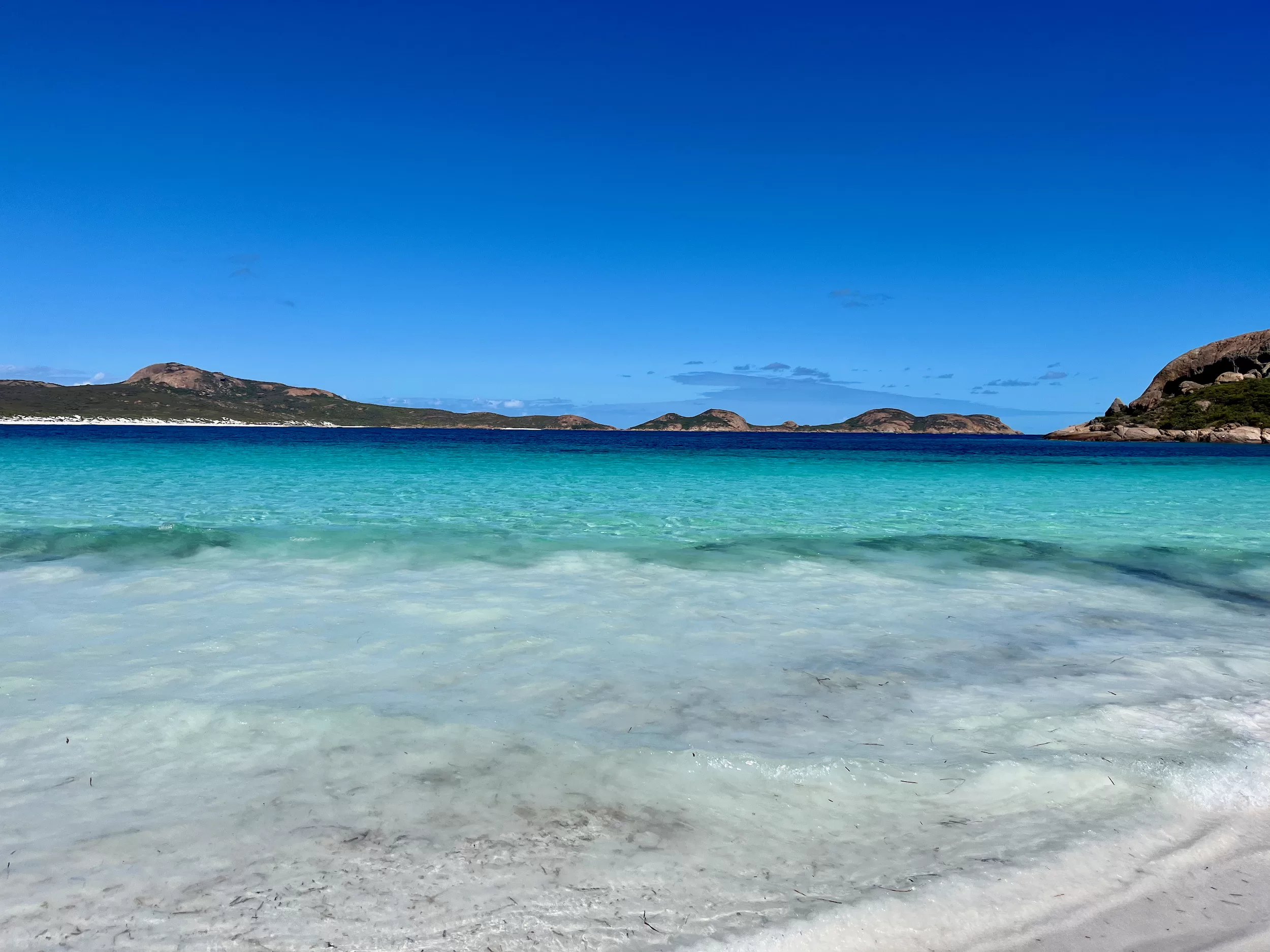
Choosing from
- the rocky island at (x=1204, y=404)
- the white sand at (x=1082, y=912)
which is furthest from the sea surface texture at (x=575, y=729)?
the rocky island at (x=1204, y=404)

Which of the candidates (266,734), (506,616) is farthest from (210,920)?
(506,616)

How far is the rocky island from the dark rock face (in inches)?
4.2

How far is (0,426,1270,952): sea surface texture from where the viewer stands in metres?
2.84

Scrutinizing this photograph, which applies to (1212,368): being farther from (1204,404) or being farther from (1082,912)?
(1082,912)

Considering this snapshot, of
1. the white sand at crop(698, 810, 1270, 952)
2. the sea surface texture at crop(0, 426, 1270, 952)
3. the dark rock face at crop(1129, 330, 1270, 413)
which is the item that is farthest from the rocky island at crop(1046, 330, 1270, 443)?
the white sand at crop(698, 810, 1270, 952)

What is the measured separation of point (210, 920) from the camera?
8.71 feet

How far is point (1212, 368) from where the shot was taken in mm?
119688

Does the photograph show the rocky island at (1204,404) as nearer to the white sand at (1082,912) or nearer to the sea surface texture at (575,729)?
the sea surface texture at (575,729)

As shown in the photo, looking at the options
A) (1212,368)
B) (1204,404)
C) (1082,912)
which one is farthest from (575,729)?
(1212,368)

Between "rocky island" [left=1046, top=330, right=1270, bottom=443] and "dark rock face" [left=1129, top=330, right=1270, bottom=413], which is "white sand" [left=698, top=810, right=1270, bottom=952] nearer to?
"rocky island" [left=1046, top=330, right=1270, bottom=443]

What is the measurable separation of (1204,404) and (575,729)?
132920mm

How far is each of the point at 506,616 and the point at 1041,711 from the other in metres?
4.60

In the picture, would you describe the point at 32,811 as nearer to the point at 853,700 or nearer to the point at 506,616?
the point at 506,616

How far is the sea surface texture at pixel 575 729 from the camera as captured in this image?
112 inches
